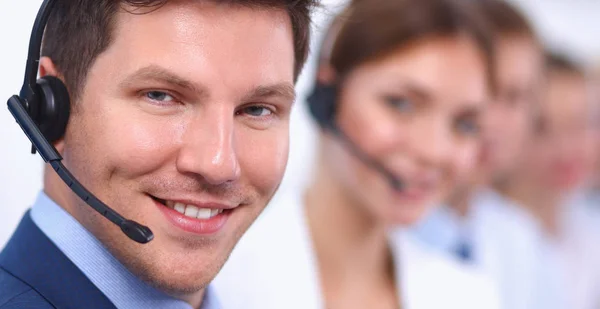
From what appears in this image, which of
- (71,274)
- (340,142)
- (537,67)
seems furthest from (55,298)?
(537,67)

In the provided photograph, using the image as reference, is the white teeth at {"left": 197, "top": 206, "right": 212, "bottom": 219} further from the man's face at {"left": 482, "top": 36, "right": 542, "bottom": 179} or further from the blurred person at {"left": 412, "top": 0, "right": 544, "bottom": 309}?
the man's face at {"left": 482, "top": 36, "right": 542, "bottom": 179}

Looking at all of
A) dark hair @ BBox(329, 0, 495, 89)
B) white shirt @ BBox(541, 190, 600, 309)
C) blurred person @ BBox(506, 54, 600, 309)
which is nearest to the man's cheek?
dark hair @ BBox(329, 0, 495, 89)

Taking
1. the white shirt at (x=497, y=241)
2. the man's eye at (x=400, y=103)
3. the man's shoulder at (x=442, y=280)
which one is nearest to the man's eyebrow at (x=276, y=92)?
the man's eye at (x=400, y=103)

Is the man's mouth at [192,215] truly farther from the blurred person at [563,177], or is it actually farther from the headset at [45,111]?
the blurred person at [563,177]

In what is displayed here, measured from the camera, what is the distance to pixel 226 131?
2.50ft

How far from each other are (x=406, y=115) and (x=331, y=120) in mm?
146

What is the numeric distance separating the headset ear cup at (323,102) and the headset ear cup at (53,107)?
75 cm

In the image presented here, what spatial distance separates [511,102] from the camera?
2.30m

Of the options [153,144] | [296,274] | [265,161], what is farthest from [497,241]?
[153,144]

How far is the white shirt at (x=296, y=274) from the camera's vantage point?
128 centimetres

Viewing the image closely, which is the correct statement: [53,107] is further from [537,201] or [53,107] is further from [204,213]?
[537,201]

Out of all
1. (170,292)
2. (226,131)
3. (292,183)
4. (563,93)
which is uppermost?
(226,131)

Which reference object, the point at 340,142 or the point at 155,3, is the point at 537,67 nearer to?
the point at 340,142

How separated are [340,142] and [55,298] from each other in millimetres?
870
